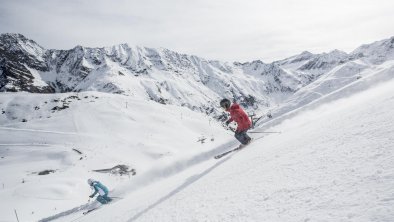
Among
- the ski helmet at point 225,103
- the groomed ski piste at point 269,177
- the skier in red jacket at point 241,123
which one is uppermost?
the ski helmet at point 225,103

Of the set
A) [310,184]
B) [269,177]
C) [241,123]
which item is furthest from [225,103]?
[310,184]

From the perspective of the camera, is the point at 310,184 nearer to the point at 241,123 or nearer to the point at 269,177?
the point at 269,177

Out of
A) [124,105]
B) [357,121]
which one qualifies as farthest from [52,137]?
[357,121]

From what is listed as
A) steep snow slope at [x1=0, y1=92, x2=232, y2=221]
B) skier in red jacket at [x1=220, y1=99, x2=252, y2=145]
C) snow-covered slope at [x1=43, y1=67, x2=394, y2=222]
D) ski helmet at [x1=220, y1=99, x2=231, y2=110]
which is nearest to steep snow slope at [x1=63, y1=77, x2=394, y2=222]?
snow-covered slope at [x1=43, y1=67, x2=394, y2=222]

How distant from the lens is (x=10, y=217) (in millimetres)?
25094

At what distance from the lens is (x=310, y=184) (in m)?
4.95

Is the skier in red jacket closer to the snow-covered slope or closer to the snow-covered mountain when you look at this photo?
the snow-covered mountain

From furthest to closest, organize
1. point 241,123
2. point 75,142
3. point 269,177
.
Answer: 1. point 75,142
2. point 241,123
3. point 269,177

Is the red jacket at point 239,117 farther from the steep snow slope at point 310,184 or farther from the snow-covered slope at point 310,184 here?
the steep snow slope at point 310,184

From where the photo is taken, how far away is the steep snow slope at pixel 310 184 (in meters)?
3.93

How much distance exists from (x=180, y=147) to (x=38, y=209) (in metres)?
29.7

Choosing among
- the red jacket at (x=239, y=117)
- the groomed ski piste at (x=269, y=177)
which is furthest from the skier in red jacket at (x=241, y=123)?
the groomed ski piste at (x=269, y=177)

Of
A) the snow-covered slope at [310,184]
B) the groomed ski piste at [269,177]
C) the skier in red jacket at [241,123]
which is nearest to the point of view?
the snow-covered slope at [310,184]

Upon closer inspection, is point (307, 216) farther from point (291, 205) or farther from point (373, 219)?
point (373, 219)
